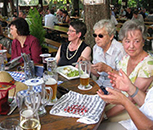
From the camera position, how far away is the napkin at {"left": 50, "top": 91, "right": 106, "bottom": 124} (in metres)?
1.29

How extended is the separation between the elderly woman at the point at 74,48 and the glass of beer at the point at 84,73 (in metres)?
0.90

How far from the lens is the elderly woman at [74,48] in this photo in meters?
2.75

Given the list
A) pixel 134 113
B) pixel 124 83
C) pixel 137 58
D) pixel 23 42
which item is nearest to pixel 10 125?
pixel 134 113

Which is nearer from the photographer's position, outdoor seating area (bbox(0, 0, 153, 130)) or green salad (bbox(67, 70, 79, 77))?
outdoor seating area (bbox(0, 0, 153, 130))

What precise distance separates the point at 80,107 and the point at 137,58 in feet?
2.77

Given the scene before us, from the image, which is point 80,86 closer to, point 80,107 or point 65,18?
point 80,107

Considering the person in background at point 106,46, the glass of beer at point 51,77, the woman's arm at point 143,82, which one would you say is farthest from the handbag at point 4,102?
the person in background at point 106,46

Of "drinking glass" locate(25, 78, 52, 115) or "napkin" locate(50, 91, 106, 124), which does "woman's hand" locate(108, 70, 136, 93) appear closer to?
"napkin" locate(50, 91, 106, 124)

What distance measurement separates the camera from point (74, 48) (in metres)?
2.81

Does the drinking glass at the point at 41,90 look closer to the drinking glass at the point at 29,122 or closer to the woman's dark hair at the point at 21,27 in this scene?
the drinking glass at the point at 29,122

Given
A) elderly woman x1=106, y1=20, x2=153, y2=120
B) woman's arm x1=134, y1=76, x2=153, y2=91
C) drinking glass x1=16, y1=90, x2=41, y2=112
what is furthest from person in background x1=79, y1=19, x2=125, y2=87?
drinking glass x1=16, y1=90, x2=41, y2=112

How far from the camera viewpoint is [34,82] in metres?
1.27

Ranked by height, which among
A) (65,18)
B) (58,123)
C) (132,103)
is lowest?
(58,123)

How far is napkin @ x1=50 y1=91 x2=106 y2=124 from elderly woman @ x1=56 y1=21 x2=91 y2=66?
46.5 inches
